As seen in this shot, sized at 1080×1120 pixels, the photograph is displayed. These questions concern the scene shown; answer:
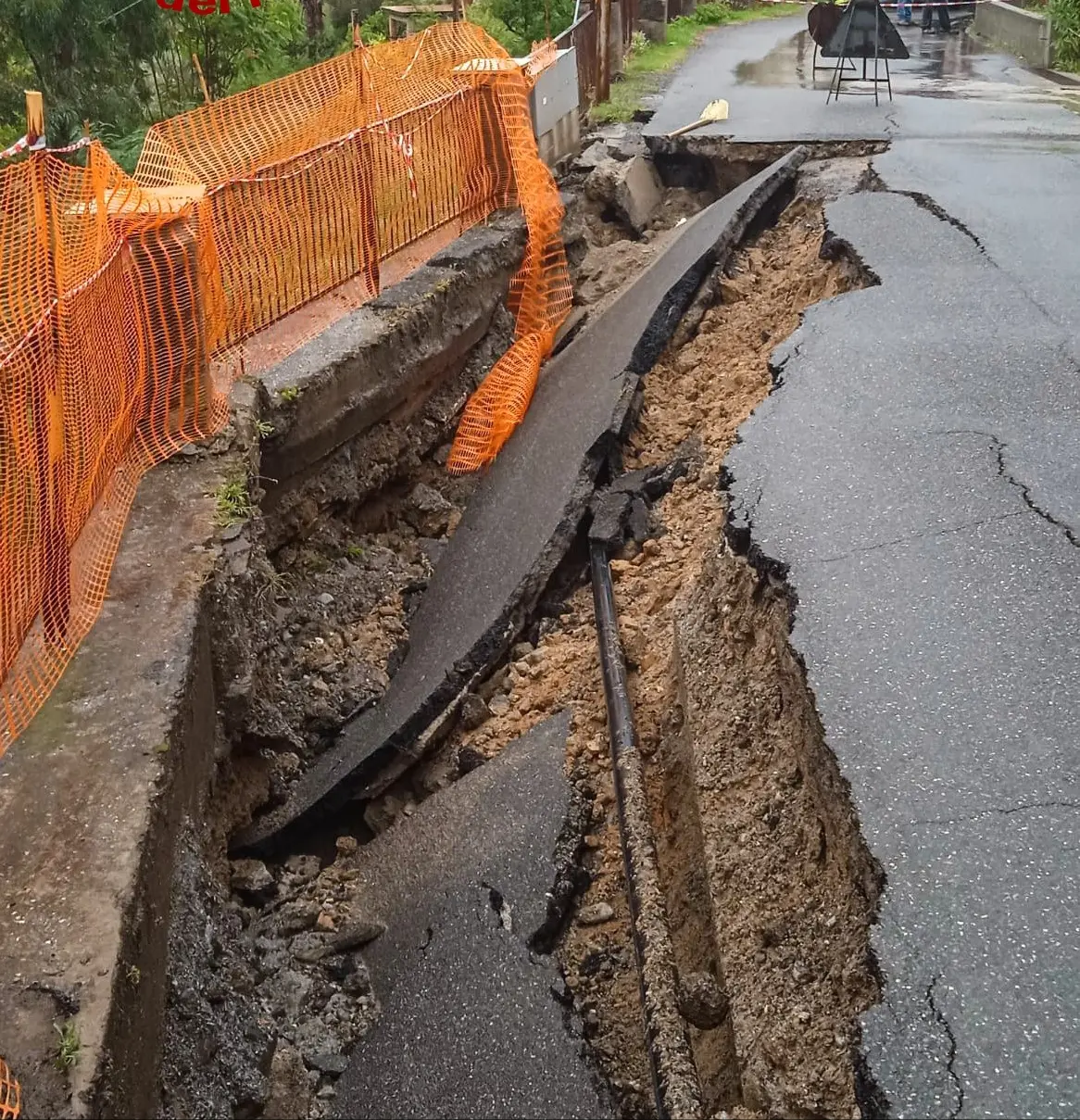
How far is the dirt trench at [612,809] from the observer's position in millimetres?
2797

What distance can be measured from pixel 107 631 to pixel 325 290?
143 inches

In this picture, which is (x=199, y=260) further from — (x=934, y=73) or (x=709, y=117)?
(x=934, y=73)

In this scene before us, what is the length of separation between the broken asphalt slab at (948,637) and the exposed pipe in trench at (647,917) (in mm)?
763

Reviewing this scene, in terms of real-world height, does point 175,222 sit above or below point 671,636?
above

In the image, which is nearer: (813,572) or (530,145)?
(813,572)

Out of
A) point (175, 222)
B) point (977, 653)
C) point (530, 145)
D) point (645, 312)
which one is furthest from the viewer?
point (530, 145)

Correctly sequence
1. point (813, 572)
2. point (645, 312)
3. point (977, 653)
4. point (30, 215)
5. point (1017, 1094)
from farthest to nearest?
1. point (645, 312)
2. point (30, 215)
3. point (813, 572)
4. point (977, 653)
5. point (1017, 1094)

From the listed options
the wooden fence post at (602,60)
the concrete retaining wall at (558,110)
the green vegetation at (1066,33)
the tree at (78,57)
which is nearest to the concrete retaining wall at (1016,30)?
the green vegetation at (1066,33)

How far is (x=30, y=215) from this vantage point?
13.6 feet

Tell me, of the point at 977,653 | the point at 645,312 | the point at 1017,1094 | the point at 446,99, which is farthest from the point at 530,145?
the point at 1017,1094

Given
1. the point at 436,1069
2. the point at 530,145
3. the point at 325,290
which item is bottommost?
the point at 436,1069

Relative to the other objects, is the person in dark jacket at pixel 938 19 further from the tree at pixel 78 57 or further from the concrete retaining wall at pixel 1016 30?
the tree at pixel 78 57

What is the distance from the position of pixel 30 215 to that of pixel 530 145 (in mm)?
5541

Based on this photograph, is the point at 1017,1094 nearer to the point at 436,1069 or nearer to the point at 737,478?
the point at 436,1069
